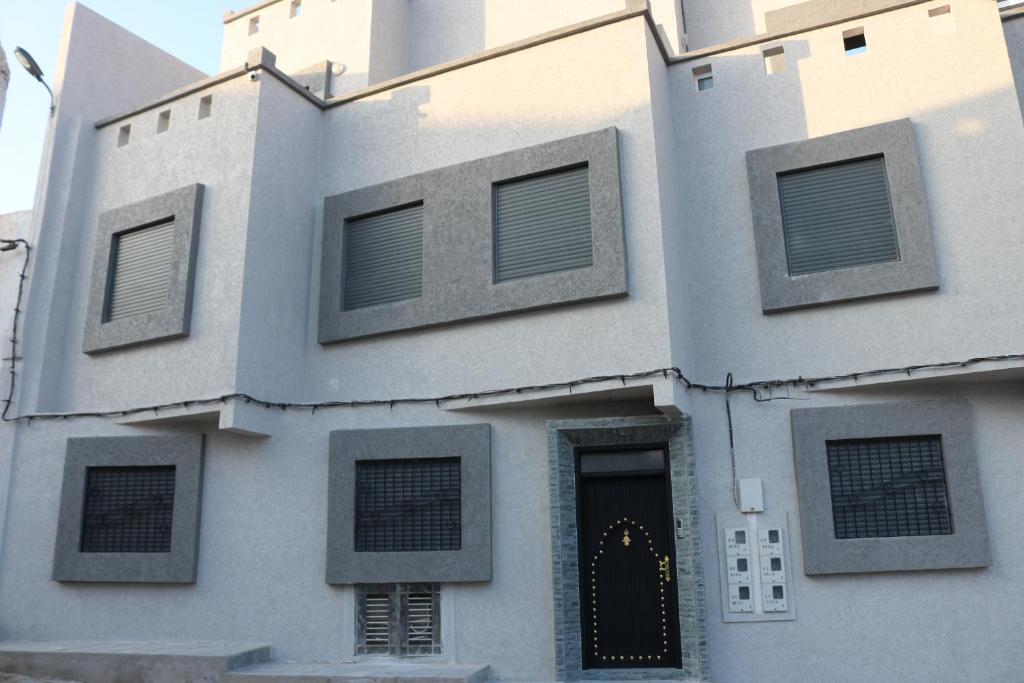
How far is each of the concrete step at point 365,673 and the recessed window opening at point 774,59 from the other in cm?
685

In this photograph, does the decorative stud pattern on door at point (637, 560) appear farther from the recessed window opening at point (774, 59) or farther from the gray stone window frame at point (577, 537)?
the recessed window opening at point (774, 59)

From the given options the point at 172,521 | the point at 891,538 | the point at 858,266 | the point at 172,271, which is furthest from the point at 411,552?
the point at 858,266

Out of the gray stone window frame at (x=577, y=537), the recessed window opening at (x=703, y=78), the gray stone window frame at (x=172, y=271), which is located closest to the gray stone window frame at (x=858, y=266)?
the recessed window opening at (x=703, y=78)

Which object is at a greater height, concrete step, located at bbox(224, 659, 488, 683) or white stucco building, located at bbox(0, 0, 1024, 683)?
white stucco building, located at bbox(0, 0, 1024, 683)

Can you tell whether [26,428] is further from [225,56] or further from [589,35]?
[589,35]

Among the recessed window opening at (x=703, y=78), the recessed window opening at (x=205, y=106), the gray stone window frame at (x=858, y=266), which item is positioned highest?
the recessed window opening at (x=205, y=106)

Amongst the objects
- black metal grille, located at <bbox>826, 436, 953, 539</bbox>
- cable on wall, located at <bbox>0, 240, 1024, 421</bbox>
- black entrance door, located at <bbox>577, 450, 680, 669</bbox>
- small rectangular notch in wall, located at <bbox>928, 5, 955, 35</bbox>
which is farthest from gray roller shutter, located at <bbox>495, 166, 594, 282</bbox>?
small rectangular notch in wall, located at <bbox>928, 5, 955, 35</bbox>

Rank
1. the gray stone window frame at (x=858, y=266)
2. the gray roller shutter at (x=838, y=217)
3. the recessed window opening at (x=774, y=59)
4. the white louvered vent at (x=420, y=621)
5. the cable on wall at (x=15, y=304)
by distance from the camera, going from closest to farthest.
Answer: the gray stone window frame at (x=858, y=266) < the gray roller shutter at (x=838, y=217) < the white louvered vent at (x=420, y=621) < the recessed window opening at (x=774, y=59) < the cable on wall at (x=15, y=304)

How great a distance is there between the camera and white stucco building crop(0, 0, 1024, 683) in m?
7.91

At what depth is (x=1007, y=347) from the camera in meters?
7.73

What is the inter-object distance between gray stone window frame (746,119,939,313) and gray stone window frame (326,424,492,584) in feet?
10.9

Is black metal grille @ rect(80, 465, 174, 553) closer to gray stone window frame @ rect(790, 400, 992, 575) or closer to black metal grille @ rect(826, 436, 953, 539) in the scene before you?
gray stone window frame @ rect(790, 400, 992, 575)

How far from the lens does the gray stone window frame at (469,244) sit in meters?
8.66

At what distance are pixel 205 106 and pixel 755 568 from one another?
8247 mm
